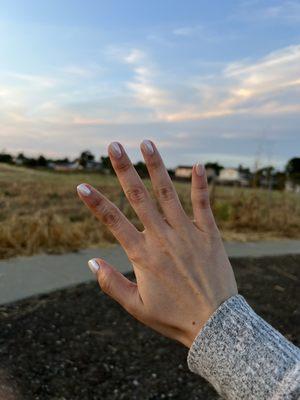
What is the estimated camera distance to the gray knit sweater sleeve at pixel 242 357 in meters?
0.99

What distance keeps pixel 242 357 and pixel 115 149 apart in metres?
0.48

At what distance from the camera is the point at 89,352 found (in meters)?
3.32

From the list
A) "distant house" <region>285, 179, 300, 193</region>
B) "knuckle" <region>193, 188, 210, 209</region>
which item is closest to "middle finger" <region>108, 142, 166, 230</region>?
"knuckle" <region>193, 188, 210, 209</region>

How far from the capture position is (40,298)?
14.0 feet

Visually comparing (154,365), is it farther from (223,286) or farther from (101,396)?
(223,286)

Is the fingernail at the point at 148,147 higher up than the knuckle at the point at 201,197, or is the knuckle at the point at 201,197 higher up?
the fingernail at the point at 148,147

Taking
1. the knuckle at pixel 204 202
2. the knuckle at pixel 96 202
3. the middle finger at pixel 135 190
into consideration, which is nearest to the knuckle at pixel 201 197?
the knuckle at pixel 204 202

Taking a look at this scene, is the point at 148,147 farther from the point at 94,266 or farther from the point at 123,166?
the point at 94,266

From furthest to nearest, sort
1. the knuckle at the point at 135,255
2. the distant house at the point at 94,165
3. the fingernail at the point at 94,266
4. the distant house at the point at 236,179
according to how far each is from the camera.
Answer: the distant house at the point at 94,165 < the distant house at the point at 236,179 < the fingernail at the point at 94,266 < the knuckle at the point at 135,255

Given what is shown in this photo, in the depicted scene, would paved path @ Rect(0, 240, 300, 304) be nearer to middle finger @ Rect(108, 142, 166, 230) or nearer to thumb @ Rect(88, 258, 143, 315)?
thumb @ Rect(88, 258, 143, 315)

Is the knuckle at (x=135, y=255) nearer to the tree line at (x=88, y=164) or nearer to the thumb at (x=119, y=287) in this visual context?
the thumb at (x=119, y=287)

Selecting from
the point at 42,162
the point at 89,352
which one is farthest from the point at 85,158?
the point at 42,162

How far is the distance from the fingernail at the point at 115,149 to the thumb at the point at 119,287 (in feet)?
0.88

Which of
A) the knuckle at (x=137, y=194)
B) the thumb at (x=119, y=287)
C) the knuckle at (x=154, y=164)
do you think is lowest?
the thumb at (x=119, y=287)
